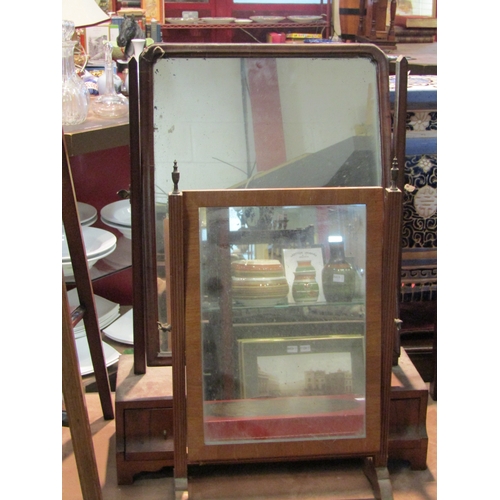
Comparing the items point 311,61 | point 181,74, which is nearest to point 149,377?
point 181,74

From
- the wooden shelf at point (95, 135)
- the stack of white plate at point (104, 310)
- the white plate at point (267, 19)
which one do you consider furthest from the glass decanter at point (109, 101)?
the white plate at point (267, 19)

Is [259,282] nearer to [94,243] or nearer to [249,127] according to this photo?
[249,127]

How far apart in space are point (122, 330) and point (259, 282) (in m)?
0.89

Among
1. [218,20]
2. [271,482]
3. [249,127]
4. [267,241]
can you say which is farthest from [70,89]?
[218,20]

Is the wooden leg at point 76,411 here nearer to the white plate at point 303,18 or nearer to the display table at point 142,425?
the display table at point 142,425

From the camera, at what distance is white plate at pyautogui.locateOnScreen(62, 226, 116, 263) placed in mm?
1779

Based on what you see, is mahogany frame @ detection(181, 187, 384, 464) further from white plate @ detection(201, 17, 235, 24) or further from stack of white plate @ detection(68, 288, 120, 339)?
white plate @ detection(201, 17, 235, 24)

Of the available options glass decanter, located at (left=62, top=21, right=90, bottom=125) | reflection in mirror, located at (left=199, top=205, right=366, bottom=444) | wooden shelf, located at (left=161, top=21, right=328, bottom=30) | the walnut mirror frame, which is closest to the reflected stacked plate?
reflection in mirror, located at (left=199, top=205, right=366, bottom=444)

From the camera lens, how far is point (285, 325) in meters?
1.30

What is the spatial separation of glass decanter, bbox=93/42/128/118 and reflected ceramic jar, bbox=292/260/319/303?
0.95 metres

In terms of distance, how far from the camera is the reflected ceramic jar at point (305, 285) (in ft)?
4.27

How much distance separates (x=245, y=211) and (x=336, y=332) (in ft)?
1.00

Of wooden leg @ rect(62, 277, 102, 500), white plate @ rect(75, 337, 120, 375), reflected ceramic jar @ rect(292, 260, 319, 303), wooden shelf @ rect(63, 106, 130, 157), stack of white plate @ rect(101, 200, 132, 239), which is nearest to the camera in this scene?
wooden leg @ rect(62, 277, 102, 500)

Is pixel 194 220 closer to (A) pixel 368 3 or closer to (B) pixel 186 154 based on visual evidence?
(B) pixel 186 154
